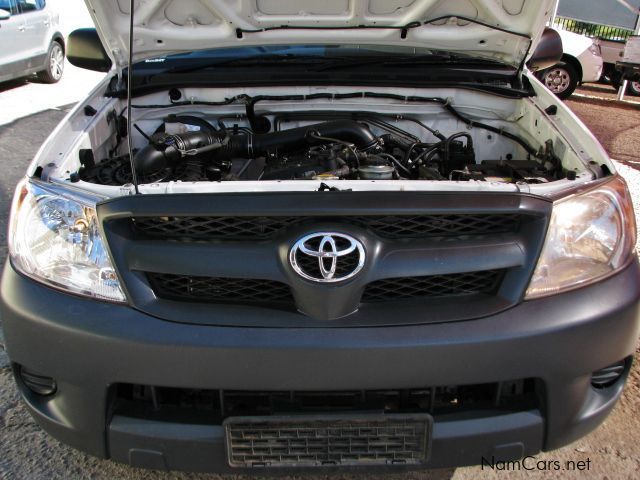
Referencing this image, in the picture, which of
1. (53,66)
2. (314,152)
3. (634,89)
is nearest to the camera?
(314,152)

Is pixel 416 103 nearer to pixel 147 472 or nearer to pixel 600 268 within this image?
pixel 600 268

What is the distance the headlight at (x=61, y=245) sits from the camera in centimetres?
148

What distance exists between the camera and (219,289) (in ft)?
4.91

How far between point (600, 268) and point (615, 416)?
3.39 ft

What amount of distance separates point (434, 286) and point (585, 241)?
18.5 inches

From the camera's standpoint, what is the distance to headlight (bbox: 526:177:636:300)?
1497mm

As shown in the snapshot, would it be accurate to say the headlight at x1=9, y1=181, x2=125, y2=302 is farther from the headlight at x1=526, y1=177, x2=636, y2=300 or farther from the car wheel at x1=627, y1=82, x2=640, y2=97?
the car wheel at x1=627, y1=82, x2=640, y2=97

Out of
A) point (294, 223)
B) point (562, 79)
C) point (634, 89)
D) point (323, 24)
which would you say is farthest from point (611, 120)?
point (294, 223)

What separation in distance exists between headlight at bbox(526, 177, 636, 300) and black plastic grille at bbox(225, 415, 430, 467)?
1.63 feet

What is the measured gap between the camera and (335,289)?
139 centimetres

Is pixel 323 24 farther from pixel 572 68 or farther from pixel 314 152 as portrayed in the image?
pixel 572 68

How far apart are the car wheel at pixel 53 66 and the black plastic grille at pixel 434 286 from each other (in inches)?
372

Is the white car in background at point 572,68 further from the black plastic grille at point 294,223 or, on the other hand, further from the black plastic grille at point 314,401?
the black plastic grille at point 314,401

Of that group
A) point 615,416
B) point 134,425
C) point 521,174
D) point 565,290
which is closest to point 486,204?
point 565,290
